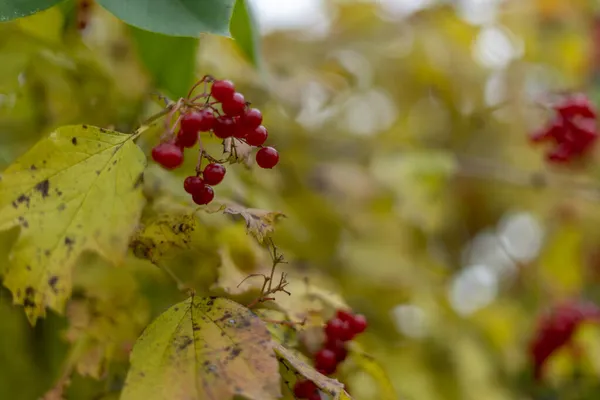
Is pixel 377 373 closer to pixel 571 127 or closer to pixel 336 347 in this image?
pixel 336 347

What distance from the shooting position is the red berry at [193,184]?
28.1 inches

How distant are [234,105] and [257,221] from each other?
0.12 metres

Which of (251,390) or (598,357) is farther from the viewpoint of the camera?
(598,357)

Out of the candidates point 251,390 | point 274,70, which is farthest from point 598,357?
point 251,390

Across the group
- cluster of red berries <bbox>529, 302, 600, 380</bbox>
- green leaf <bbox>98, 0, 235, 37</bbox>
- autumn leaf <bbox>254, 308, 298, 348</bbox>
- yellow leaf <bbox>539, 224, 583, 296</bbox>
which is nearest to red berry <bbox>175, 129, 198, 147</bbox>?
green leaf <bbox>98, 0, 235, 37</bbox>

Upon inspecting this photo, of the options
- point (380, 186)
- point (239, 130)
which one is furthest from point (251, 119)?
point (380, 186)

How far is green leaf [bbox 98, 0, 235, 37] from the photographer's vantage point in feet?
2.33

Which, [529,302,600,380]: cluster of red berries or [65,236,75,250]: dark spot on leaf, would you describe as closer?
[65,236,75,250]: dark spot on leaf

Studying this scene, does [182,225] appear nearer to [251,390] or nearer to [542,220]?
[251,390]

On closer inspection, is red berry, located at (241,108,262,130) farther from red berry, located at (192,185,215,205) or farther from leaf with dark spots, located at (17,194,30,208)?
leaf with dark spots, located at (17,194,30,208)

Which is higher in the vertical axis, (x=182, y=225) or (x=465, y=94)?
(x=182, y=225)

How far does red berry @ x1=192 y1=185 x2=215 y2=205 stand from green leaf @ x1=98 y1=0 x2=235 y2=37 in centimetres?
16

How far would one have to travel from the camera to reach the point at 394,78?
6.28 feet

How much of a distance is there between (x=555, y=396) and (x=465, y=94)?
0.86 metres
